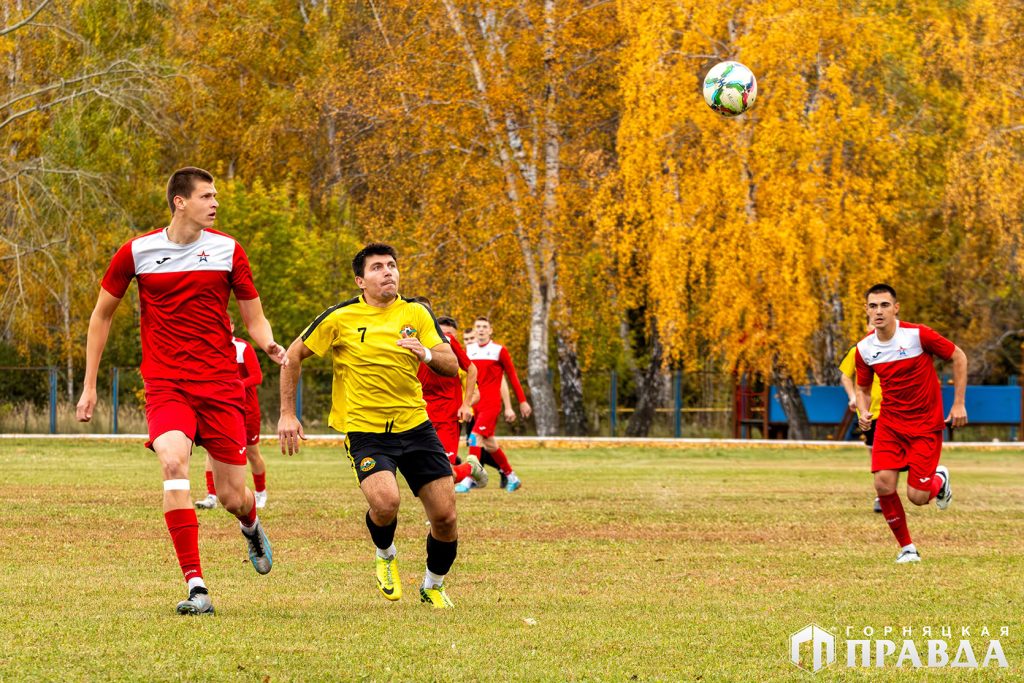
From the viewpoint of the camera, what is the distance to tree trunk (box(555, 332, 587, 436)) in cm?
3912

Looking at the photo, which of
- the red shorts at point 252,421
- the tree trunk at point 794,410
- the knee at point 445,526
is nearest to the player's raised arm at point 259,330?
the knee at point 445,526

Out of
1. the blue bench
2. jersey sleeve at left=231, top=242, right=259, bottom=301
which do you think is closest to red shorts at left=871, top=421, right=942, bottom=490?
jersey sleeve at left=231, top=242, right=259, bottom=301

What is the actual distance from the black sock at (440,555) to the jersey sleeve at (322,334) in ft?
4.11

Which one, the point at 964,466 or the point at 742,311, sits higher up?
the point at 742,311

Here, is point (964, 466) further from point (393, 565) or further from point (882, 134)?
point (393, 565)

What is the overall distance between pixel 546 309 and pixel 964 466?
13.2 meters

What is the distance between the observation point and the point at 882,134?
34.4 metres

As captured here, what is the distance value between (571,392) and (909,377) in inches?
1056

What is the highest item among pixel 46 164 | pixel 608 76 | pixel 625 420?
pixel 608 76

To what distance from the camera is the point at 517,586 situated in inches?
400

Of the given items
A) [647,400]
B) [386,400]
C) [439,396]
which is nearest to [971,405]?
[647,400]

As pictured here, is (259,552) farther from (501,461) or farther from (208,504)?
(501,461)

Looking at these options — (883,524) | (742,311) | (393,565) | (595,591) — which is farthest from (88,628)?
(742,311)

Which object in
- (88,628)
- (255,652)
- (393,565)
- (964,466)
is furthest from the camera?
(964,466)
